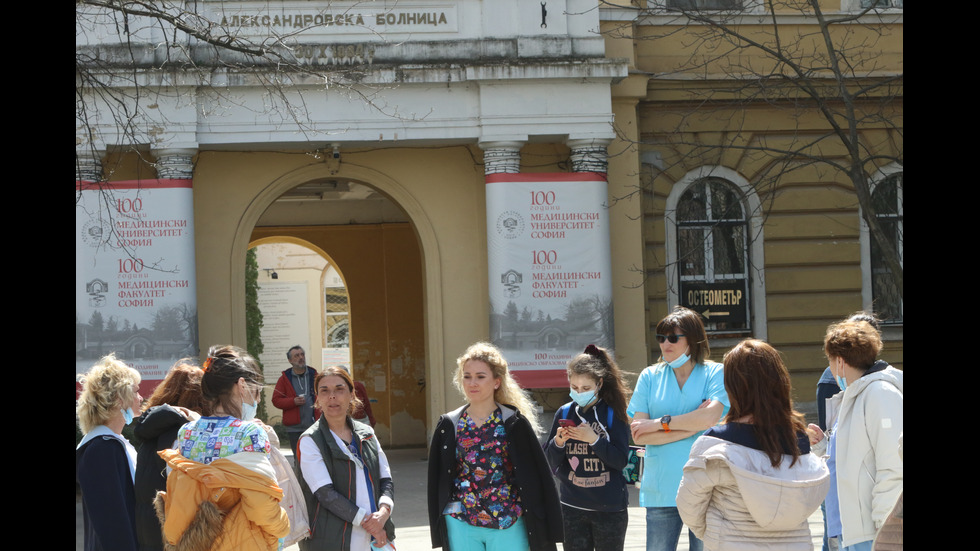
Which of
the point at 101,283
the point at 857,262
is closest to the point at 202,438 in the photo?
the point at 101,283

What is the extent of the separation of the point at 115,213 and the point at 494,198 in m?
4.65

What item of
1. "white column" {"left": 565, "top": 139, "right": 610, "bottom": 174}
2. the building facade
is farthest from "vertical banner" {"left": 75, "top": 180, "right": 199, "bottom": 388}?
"white column" {"left": 565, "top": 139, "right": 610, "bottom": 174}

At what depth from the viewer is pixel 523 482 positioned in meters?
5.61

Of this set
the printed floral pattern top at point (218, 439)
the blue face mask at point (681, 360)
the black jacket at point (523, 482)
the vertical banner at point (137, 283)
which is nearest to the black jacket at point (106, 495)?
the printed floral pattern top at point (218, 439)

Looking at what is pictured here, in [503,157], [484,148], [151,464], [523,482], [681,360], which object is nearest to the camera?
[151,464]

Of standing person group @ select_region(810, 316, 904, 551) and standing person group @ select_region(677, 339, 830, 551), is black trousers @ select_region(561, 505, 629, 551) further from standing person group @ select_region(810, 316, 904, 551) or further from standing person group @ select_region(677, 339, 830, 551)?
standing person group @ select_region(677, 339, 830, 551)

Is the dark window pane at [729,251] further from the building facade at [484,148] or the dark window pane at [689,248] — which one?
the dark window pane at [689,248]

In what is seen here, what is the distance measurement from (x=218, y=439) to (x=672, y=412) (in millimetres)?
2842

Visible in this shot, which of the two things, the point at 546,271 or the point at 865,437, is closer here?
the point at 865,437

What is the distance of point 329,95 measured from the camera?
45.9 feet

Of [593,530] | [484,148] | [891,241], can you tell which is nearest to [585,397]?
[593,530]

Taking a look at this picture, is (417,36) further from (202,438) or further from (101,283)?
(202,438)

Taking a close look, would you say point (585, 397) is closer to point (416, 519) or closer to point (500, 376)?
point (500, 376)

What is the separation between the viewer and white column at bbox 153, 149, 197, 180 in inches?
543
